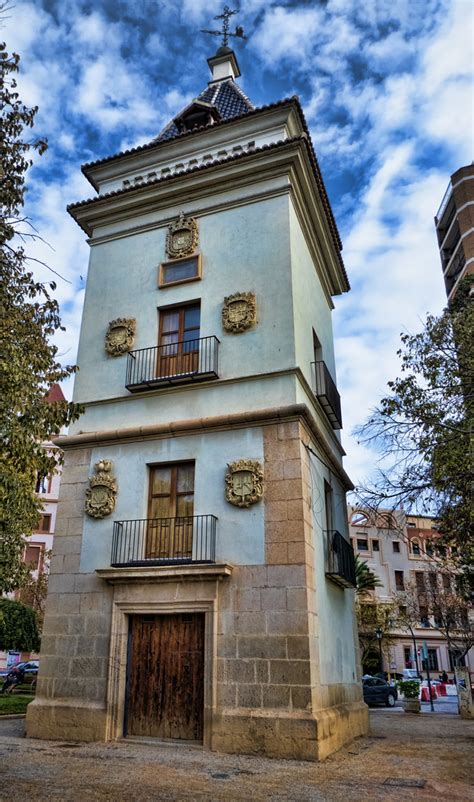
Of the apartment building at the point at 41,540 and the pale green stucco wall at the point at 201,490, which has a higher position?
the apartment building at the point at 41,540

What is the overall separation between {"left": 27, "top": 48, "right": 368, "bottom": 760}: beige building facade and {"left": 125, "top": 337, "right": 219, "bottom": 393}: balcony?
5 centimetres

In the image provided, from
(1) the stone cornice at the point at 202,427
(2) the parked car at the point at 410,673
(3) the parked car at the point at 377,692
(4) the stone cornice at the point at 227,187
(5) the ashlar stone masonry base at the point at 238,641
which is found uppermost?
(4) the stone cornice at the point at 227,187

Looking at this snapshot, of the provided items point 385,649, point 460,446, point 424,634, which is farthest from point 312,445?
point 424,634

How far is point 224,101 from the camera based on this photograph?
1809 centimetres

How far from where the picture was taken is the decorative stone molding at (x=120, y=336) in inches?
542

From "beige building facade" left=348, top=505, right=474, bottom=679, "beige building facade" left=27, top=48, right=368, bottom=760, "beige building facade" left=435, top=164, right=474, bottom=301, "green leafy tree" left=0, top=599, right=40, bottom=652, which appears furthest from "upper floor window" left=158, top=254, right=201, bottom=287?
"beige building facade" left=435, top=164, right=474, bottom=301

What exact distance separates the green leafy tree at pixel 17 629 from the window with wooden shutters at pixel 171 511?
17.4m

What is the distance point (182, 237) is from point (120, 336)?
9.33 ft

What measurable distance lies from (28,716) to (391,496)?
797 cm

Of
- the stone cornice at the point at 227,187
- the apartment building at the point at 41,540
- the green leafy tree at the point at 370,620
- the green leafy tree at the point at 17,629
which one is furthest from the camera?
the green leafy tree at the point at 370,620

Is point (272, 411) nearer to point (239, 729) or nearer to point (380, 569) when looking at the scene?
point (239, 729)

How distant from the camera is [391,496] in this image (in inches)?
460

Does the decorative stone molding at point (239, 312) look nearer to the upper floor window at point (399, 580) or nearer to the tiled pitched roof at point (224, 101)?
the tiled pitched roof at point (224, 101)

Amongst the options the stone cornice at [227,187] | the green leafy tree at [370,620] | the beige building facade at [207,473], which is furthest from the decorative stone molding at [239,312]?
the green leafy tree at [370,620]
